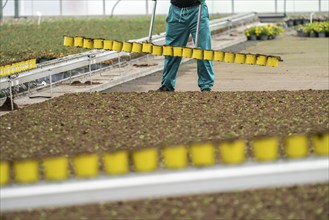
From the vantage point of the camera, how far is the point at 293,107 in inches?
428

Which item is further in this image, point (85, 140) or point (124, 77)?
point (124, 77)

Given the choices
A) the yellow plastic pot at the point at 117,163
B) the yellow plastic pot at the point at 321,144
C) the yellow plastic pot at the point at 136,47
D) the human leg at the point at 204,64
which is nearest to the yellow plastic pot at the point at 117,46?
the yellow plastic pot at the point at 136,47

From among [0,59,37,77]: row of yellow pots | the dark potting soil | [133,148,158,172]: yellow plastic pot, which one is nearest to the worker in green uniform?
the dark potting soil

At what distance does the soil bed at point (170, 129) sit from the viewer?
624 cm

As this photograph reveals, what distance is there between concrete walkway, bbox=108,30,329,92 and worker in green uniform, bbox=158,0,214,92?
70cm

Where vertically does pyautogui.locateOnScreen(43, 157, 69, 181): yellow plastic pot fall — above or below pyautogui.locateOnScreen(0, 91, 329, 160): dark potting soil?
above

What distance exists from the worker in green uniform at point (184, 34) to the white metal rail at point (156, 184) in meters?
7.59

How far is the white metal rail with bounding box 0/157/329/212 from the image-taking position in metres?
5.44

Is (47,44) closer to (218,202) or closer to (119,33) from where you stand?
(119,33)

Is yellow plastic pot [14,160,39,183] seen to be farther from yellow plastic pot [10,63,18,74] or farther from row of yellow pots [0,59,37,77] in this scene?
yellow plastic pot [10,63,18,74]

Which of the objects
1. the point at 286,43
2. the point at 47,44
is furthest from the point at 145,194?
the point at 286,43

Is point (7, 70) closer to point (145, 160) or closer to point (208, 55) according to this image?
point (208, 55)

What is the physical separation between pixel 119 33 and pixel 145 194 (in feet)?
72.7

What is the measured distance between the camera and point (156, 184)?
544 centimetres
